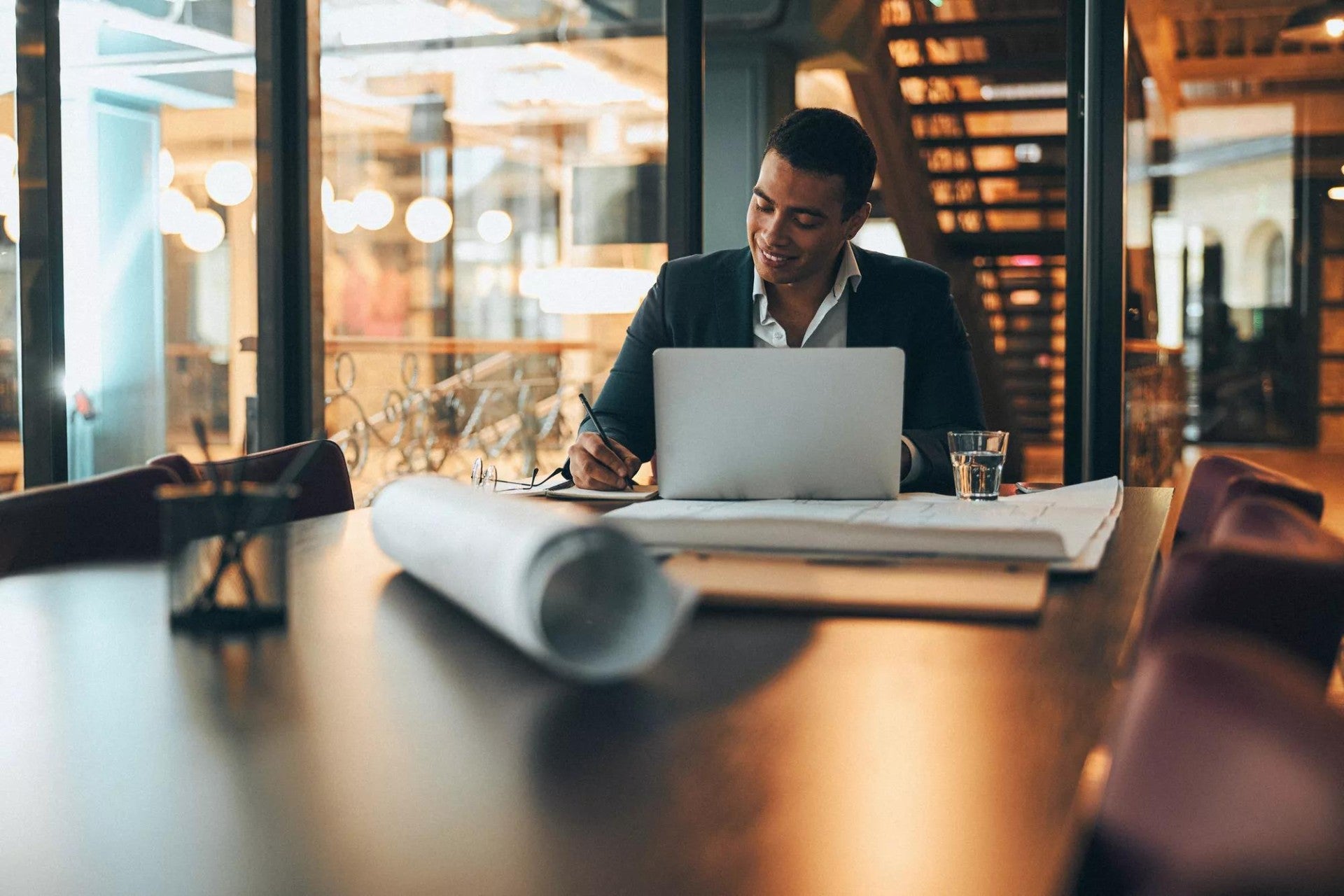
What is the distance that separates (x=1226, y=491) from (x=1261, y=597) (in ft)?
1.74

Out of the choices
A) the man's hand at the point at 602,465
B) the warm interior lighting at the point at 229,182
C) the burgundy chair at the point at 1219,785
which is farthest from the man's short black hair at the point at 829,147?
the warm interior lighting at the point at 229,182

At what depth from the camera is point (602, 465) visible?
5.74 feet

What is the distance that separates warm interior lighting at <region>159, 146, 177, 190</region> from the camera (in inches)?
148

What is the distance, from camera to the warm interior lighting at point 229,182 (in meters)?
4.02

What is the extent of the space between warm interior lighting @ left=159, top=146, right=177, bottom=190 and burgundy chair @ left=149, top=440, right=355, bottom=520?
A: 2.13 metres

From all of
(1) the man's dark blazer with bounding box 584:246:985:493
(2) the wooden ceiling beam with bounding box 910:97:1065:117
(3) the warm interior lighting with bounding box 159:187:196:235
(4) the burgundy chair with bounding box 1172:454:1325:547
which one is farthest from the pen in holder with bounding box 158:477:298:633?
(2) the wooden ceiling beam with bounding box 910:97:1065:117

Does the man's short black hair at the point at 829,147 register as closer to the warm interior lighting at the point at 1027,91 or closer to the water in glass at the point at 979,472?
the water in glass at the point at 979,472

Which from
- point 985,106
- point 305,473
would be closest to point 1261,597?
point 305,473

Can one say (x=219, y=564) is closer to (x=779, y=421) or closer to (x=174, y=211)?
(x=779, y=421)

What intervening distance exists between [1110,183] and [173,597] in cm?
351

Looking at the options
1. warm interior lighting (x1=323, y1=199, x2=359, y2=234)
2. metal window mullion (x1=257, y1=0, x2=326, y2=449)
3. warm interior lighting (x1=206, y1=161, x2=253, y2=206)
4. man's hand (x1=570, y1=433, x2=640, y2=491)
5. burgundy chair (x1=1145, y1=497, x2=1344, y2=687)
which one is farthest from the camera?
warm interior lighting (x1=323, y1=199, x2=359, y2=234)

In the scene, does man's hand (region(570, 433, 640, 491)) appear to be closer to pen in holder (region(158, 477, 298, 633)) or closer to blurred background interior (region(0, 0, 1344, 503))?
pen in holder (region(158, 477, 298, 633))

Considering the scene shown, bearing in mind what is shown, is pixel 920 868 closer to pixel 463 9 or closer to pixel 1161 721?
pixel 1161 721

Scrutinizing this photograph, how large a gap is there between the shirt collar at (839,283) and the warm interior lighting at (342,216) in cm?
262
